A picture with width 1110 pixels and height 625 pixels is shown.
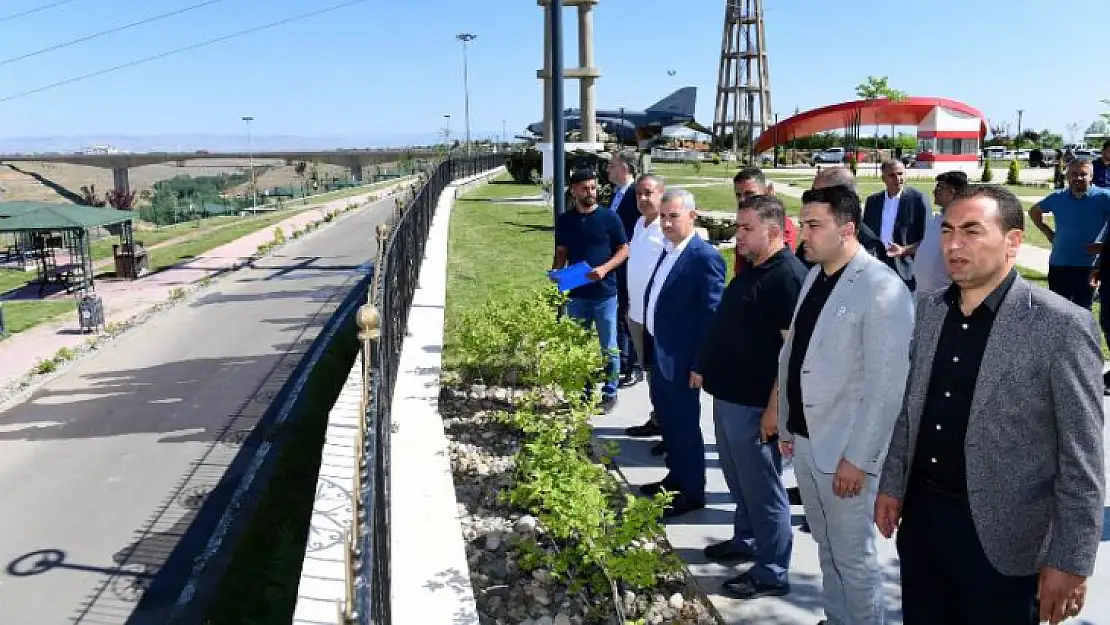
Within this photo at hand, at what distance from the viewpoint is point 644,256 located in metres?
5.22

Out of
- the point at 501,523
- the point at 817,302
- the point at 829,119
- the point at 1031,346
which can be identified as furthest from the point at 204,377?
the point at 829,119

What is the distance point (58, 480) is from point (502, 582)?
6.84 metres

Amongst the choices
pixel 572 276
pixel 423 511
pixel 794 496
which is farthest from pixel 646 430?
→ pixel 423 511

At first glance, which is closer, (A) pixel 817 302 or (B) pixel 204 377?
(A) pixel 817 302

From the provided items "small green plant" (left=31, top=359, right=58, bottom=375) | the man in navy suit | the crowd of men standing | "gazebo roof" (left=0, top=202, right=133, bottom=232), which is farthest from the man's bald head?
"gazebo roof" (left=0, top=202, right=133, bottom=232)

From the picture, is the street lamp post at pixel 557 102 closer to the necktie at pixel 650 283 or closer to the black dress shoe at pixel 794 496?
the necktie at pixel 650 283

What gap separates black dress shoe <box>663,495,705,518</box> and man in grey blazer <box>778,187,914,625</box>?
133 cm

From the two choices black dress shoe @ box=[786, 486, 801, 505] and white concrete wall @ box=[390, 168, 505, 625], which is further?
black dress shoe @ box=[786, 486, 801, 505]

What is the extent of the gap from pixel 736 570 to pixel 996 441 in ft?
6.07

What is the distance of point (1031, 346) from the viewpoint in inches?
89.1

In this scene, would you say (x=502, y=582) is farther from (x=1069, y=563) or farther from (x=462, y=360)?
(x=462, y=360)

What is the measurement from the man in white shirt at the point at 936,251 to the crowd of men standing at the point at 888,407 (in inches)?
47.3

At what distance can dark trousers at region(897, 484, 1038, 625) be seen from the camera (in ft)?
7.94

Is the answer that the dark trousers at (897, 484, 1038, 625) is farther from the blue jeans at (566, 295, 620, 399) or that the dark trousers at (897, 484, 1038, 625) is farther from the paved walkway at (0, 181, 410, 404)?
the paved walkway at (0, 181, 410, 404)
